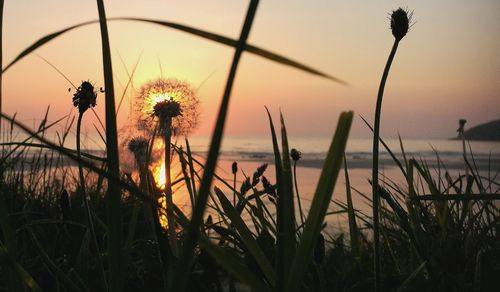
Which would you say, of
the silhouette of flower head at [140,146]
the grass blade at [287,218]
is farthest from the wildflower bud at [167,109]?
the grass blade at [287,218]

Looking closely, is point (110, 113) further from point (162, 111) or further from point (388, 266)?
point (388, 266)

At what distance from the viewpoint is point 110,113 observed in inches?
30.5

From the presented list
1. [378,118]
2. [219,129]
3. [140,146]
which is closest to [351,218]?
[378,118]

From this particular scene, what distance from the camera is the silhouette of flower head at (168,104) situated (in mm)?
1459

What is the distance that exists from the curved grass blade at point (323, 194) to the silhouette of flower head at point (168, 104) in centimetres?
72

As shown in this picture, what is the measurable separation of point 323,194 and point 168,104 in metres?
0.84

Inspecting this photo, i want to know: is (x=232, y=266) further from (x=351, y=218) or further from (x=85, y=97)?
(x=351, y=218)

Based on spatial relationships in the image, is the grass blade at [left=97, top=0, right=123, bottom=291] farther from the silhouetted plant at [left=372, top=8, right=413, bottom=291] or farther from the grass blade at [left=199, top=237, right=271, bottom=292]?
the silhouetted plant at [left=372, top=8, right=413, bottom=291]

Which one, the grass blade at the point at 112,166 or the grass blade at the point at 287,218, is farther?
the grass blade at the point at 287,218

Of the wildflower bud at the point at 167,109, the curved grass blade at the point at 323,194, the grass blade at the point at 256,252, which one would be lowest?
the grass blade at the point at 256,252

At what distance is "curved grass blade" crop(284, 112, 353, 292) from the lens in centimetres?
66

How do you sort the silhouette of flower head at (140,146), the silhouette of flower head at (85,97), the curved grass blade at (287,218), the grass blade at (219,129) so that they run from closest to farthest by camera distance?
the grass blade at (219,129), the curved grass blade at (287,218), the silhouette of flower head at (85,97), the silhouette of flower head at (140,146)

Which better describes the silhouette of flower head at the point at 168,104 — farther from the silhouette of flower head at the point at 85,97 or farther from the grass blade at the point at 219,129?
the grass blade at the point at 219,129

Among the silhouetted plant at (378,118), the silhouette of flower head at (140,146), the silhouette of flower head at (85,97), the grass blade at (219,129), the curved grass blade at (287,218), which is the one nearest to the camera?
the grass blade at (219,129)
